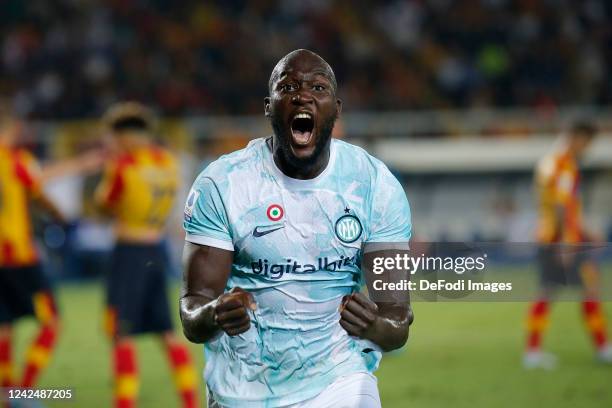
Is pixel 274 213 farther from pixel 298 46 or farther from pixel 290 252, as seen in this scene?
pixel 298 46

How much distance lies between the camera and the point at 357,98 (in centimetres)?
1858

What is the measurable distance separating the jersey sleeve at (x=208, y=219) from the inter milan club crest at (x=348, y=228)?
1.10ft

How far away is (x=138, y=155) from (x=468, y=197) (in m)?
10.9

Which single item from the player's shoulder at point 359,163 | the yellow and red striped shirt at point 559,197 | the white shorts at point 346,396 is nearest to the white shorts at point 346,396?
the white shorts at point 346,396

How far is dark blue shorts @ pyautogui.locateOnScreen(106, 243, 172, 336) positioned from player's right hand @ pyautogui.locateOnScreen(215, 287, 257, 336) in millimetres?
3846

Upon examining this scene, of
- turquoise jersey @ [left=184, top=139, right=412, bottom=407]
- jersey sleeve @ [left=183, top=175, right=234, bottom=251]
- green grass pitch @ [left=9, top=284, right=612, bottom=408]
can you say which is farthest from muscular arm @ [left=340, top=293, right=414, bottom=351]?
green grass pitch @ [left=9, top=284, right=612, bottom=408]

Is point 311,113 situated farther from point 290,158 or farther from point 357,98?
point 357,98

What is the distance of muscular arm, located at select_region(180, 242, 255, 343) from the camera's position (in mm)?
2975

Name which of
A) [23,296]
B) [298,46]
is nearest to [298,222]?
[23,296]

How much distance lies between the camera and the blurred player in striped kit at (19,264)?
716cm

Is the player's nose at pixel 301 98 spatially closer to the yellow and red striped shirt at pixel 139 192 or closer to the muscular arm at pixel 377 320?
the muscular arm at pixel 377 320

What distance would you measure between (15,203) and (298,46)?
13.0 m

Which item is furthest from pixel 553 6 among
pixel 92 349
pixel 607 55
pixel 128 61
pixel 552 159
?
pixel 92 349

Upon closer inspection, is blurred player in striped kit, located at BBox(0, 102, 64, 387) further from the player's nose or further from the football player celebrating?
the player's nose
